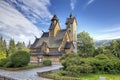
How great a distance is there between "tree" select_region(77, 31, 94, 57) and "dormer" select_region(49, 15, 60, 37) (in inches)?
501

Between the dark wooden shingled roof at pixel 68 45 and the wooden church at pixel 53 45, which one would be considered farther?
the dark wooden shingled roof at pixel 68 45

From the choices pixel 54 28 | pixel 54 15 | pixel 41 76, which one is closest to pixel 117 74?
pixel 41 76

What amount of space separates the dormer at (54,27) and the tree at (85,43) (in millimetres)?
12729

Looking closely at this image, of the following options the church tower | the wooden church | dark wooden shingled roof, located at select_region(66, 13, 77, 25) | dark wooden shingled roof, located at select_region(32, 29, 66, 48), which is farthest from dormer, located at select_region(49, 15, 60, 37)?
dark wooden shingled roof, located at select_region(66, 13, 77, 25)

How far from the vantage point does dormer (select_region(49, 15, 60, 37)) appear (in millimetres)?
45875

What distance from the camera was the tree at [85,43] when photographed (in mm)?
52812

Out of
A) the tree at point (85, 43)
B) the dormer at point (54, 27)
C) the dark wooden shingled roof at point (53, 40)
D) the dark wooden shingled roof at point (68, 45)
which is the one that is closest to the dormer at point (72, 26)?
the tree at point (85, 43)

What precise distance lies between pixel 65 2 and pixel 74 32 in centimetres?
2983

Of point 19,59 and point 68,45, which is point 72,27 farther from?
point 19,59

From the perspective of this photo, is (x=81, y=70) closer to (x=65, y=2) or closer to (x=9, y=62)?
(x=65, y=2)

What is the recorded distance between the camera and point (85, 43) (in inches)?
2124

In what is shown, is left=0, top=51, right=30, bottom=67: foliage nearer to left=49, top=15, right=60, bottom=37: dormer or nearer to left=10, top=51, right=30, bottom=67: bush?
left=10, top=51, right=30, bottom=67: bush

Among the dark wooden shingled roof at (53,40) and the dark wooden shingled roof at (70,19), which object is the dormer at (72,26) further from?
the dark wooden shingled roof at (53,40)

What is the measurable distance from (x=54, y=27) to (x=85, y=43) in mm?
15253
